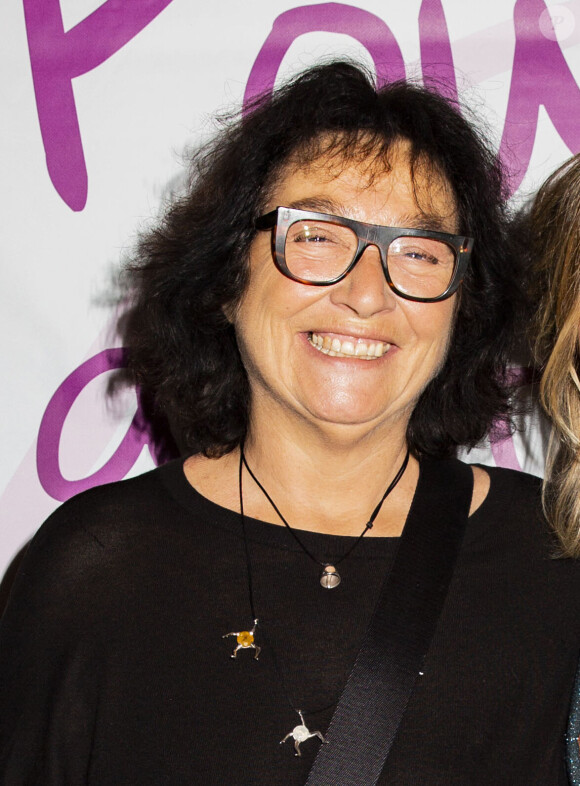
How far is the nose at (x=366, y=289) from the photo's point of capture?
5.10ft

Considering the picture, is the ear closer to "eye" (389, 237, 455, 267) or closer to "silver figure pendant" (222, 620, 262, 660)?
"eye" (389, 237, 455, 267)

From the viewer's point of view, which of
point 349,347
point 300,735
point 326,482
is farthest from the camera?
point 326,482

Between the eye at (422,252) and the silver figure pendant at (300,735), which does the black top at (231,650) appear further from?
the eye at (422,252)

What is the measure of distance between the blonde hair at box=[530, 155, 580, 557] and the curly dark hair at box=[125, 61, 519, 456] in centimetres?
9

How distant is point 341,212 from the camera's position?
1581 mm

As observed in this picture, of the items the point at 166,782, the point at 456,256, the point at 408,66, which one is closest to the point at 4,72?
the point at 408,66

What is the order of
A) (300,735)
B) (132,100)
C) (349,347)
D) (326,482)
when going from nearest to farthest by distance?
(300,735)
(349,347)
(326,482)
(132,100)

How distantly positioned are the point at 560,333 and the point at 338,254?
0.48m

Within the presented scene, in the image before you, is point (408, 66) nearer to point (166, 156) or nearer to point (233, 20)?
point (233, 20)

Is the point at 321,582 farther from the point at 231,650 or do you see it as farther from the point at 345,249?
the point at 345,249

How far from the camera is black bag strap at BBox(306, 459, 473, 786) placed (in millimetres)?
1471

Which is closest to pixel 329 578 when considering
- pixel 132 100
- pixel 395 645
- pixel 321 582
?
pixel 321 582

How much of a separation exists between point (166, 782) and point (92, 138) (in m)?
1.25

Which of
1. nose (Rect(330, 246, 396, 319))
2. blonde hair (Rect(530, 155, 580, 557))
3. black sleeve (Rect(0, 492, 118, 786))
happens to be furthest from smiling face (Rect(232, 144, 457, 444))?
black sleeve (Rect(0, 492, 118, 786))
